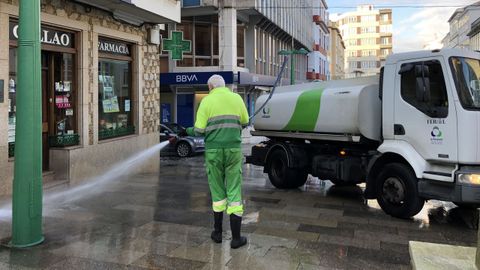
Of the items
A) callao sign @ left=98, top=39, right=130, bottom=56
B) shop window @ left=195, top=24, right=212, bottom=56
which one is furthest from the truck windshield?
shop window @ left=195, top=24, right=212, bottom=56

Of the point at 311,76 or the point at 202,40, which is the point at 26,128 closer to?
the point at 202,40

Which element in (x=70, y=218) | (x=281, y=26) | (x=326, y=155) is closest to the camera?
(x=70, y=218)

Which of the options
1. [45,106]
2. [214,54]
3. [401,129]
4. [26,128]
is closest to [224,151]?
[26,128]

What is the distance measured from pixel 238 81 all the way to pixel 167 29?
5003mm

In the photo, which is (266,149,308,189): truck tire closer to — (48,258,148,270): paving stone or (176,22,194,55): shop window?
(48,258,148,270): paving stone

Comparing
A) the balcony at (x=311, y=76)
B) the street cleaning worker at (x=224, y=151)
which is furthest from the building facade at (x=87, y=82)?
the balcony at (x=311, y=76)

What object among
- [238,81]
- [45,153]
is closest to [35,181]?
[45,153]

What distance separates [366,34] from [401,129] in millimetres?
134375

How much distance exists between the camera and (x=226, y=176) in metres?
5.84

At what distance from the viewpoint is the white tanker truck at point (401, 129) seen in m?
6.76

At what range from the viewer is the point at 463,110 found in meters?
6.70

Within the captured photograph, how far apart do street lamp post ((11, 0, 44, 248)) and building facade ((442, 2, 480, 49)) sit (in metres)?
81.7

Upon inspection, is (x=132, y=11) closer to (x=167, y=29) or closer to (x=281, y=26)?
(x=167, y=29)

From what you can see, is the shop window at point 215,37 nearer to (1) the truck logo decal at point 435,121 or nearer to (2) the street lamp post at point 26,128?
(1) the truck logo decal at point 435,121
